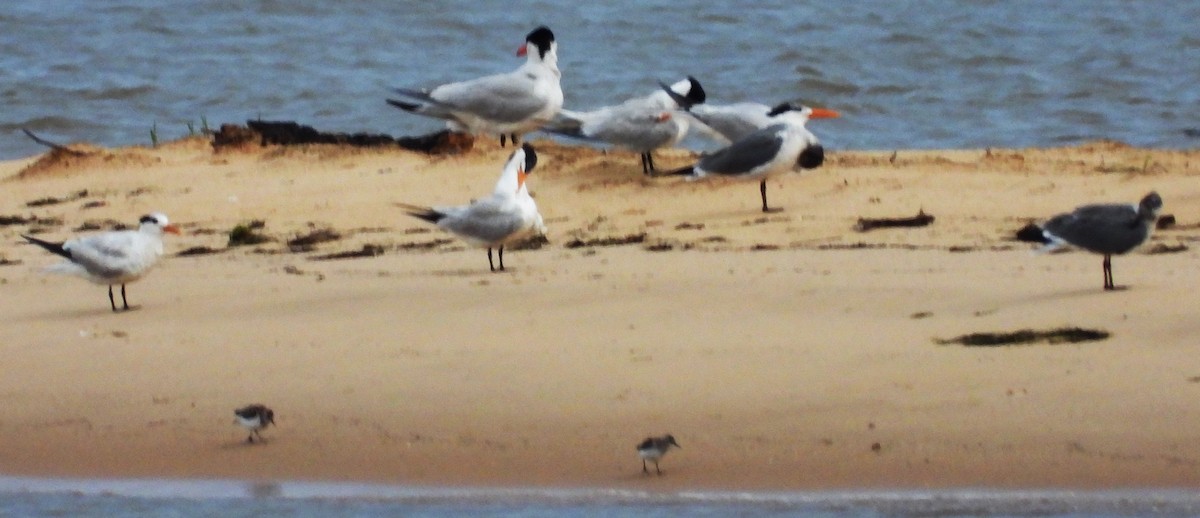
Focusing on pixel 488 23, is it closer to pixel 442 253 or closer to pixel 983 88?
pixel 983 88

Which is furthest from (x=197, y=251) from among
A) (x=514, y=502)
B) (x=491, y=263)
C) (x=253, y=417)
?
(x=514, y=502)

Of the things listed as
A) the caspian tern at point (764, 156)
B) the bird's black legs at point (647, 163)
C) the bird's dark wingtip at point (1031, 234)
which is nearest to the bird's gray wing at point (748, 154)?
the caspian tern at point (764, 156)

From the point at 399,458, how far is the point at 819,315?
6.42 ft

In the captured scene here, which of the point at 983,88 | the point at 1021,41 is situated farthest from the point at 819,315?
the point at 1021,41

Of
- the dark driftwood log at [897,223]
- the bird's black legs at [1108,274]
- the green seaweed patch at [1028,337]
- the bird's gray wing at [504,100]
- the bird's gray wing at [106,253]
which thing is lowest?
the green seaweed patch at [1028,337]

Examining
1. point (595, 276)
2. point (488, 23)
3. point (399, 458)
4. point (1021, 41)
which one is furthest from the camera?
point (488, 23)

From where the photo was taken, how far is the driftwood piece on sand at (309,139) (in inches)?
501

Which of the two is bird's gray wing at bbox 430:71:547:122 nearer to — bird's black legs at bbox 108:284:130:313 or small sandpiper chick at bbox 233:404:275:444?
bird's black legs at bbox 108:284:130:313

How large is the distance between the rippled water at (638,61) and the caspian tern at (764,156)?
432 cm

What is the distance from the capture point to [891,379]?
6.79 metres

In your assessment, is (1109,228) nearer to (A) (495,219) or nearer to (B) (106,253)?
(A) (495,219)

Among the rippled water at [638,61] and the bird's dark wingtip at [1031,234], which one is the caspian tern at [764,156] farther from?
the rippled water at [638,61]

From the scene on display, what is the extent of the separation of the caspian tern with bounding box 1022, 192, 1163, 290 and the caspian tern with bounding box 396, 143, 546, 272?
249 cm

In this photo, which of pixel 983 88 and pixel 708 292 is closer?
pixel 708 292
